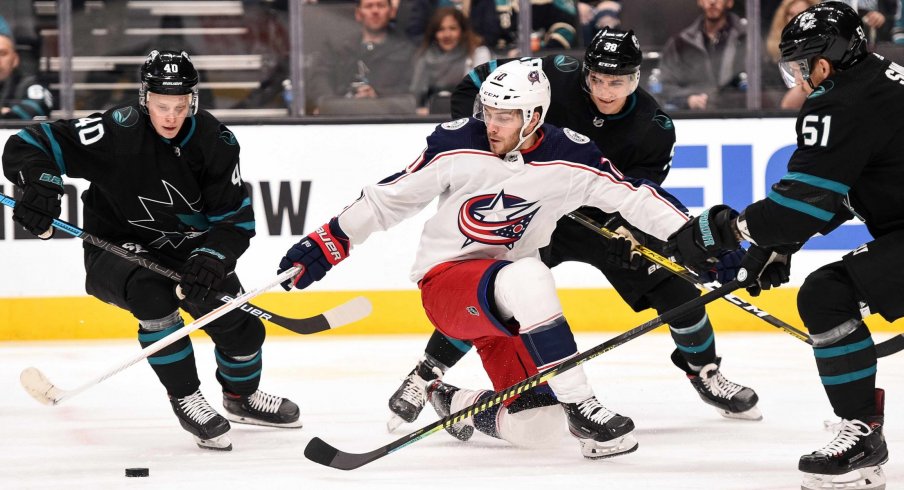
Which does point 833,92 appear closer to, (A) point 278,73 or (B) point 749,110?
(B) point 749,110

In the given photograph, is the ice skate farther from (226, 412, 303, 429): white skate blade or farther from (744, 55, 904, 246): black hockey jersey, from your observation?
(226, 412, 303, 429): white skate blade

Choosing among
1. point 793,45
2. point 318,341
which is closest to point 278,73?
point 318,341

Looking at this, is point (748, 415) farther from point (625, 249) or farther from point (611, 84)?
point (611, 84)

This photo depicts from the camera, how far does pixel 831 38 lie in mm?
2611

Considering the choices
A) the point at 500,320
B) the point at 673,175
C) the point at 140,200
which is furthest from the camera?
the point at 673,175

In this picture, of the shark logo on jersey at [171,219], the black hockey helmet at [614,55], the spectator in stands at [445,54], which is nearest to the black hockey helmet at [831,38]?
the black hockey helmet at [614,55]

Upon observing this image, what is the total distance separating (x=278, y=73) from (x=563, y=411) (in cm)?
285

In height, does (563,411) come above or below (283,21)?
below

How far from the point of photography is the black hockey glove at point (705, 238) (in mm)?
2719

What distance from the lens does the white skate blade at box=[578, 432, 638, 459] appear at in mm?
2973

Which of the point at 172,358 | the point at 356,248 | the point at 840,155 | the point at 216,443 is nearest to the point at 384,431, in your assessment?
the point at 216,443

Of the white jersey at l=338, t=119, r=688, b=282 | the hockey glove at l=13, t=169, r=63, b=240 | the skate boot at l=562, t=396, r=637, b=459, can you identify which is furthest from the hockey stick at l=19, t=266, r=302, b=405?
the skate boot at l=562, t=396, r=637, b=459

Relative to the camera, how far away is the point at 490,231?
3.08 m

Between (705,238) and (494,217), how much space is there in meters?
0.56
